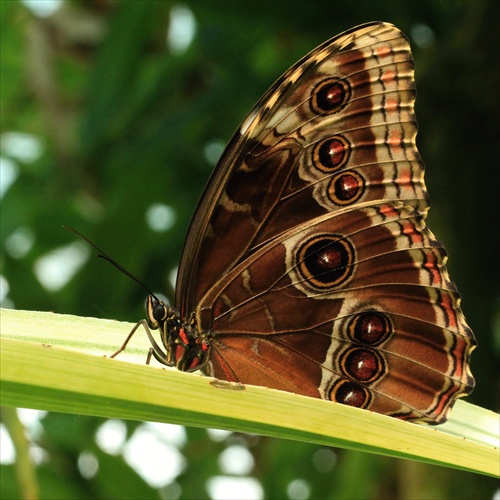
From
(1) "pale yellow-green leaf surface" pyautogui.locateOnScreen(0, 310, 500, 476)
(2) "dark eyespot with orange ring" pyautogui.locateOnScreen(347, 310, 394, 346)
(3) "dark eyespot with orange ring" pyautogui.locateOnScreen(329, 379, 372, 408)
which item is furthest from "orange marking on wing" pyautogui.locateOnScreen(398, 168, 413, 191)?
(1) "pale yellow-green leaf surface" pyautogui.locateOnScreen(0, 310, 500, 476)

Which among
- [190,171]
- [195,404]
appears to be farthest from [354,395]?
[190,171]

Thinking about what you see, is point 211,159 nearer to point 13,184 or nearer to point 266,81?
point 266,81

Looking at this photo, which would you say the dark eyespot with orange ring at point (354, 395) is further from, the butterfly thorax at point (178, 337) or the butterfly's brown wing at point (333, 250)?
the butterfly thorax at point (178, 337)

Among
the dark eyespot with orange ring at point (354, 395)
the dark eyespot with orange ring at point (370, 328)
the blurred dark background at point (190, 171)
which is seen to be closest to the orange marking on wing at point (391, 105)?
the dark eyespot with orange ring at point (370, 328)

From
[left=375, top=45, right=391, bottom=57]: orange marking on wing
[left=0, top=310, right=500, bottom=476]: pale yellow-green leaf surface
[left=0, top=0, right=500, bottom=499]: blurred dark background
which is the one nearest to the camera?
[left=0, top=310, right=500, bottom=476]: pale yellow-green leaf surface

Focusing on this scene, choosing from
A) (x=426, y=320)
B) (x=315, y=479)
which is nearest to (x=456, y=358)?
(x=426, y=320)

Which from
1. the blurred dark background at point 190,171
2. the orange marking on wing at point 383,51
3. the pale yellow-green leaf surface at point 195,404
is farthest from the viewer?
the blurred dark background at point 190,171

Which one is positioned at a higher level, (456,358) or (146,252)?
(146,252)

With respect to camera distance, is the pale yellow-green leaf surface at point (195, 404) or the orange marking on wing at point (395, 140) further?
the orange marking on wing at point (395, 140)

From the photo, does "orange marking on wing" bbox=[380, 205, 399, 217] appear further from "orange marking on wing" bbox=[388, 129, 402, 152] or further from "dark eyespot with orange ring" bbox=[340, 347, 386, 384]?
"dark eyespot with orange ring" bbox=[340, 347, 386, 384]
